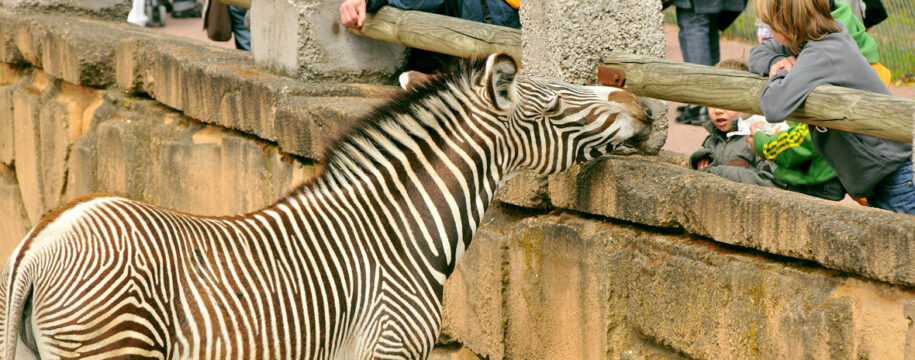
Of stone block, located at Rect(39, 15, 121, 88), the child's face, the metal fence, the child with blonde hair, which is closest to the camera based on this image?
the child with blonde hair

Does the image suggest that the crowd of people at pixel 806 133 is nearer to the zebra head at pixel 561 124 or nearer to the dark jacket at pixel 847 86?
the dark jacket at pixel 847 86

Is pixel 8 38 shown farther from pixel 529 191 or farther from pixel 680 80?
pixel 680 80

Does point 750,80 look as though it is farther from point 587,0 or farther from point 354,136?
point 354,136


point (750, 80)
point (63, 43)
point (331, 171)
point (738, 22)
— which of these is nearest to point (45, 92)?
point (63, 43)

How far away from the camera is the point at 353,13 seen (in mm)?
5863

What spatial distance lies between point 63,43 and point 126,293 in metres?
4.94

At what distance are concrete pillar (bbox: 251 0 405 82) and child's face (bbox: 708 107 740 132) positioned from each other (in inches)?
79.3

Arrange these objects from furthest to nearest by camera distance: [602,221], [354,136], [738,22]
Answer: [738,22] → [602,221] → [354,136]

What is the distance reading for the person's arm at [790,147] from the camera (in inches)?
166

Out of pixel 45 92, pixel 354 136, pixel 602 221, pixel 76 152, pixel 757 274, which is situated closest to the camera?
pixel 757 274

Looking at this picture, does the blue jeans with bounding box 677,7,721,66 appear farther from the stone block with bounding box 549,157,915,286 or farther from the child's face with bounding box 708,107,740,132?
the stone block with bounding box 549,157,915,286

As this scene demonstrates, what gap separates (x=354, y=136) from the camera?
12.8ft

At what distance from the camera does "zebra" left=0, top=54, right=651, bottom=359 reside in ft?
11.0

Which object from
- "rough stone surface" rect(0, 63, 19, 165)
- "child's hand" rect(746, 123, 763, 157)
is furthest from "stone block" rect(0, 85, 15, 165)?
"child's hand" rect(746, 123, 763, 157)
